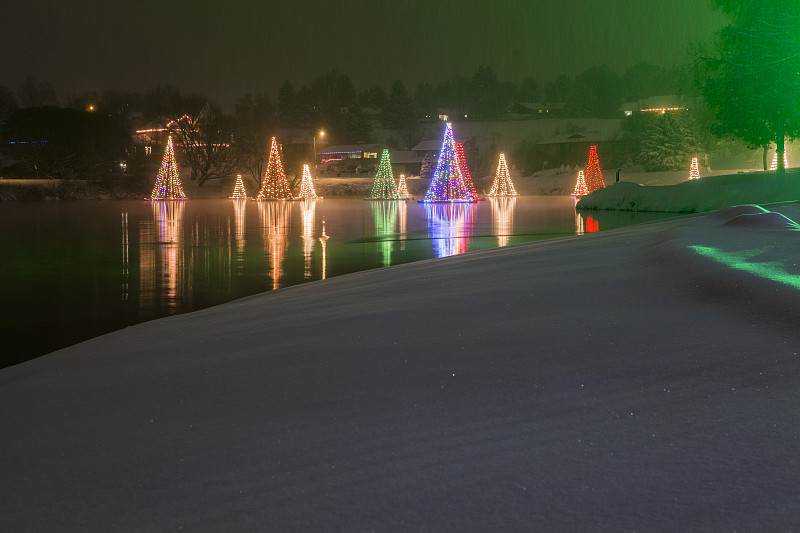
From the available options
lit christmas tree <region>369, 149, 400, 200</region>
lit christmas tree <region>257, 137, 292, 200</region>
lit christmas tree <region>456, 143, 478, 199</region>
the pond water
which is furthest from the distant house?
the pond water

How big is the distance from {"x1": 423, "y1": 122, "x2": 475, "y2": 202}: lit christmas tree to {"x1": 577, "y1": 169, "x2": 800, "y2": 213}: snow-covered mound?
12.8 metres

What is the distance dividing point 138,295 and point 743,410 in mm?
7047

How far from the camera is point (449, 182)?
40781mm

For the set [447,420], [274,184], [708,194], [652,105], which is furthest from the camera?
[652,105]

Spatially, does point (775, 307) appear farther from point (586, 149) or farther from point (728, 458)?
point (586, 149)

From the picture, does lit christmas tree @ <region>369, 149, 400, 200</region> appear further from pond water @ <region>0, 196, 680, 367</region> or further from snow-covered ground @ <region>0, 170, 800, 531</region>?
snow-covered ground @ <region>0, 170, 800, 531</region>

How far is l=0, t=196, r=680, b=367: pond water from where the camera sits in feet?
23.3

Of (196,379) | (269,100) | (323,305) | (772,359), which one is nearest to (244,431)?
(196,379)

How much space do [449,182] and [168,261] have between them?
1185 inches

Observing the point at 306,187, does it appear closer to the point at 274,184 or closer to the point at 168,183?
the point at 274,184

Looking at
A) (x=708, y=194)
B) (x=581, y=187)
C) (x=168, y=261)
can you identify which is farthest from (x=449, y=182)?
(x=168, y=261)

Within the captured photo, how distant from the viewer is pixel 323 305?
19.3ft

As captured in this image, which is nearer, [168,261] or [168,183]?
[168,261]

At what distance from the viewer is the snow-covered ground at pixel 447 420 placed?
6.93 feet
